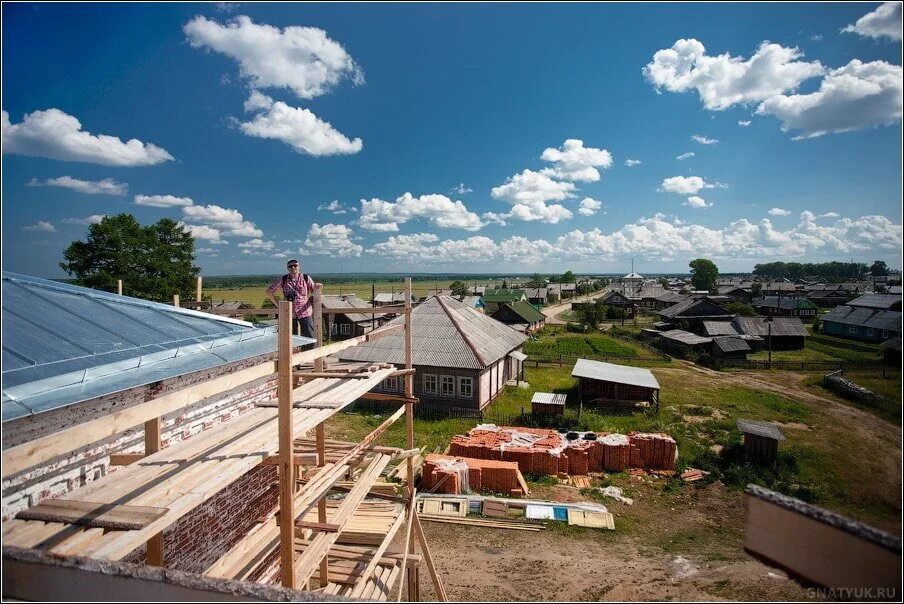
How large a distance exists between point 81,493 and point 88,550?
1.09 meters

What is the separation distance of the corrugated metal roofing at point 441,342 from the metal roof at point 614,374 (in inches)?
168

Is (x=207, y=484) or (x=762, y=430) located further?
(x=762, y=430)

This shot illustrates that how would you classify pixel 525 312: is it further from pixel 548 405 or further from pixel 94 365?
pixel 94 365

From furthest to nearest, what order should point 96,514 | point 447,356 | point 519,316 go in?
1. point 519,316
2. point 447,356
3. point 96,514

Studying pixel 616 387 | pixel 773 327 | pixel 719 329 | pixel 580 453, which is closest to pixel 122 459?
pixel 580 453

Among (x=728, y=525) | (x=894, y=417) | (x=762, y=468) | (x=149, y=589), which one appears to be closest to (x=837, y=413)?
(x=762, y=468)

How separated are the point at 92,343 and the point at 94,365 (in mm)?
594

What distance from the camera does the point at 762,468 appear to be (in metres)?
14.5

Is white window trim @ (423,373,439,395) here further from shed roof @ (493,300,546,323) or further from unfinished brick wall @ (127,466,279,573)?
shed roof @ (493,300,546,323)

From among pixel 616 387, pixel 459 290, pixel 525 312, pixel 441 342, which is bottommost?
pixel 616 387

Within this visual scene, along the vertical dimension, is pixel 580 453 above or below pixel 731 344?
below

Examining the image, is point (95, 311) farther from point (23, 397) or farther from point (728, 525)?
point (728, 525)

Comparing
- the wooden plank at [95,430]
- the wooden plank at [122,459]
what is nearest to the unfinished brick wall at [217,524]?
the wooden plank at [122,459]

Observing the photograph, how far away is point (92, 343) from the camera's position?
4609 millimetres
